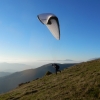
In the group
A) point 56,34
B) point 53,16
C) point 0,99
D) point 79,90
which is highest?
point 53,16

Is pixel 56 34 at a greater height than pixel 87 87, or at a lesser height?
greater

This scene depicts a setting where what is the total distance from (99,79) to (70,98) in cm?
550

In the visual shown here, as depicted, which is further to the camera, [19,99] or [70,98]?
[19,99]

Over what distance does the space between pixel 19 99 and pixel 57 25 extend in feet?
36.1

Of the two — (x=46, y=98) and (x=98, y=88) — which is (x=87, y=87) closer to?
(x=98, y=88)

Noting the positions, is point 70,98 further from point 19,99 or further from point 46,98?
point 19,99

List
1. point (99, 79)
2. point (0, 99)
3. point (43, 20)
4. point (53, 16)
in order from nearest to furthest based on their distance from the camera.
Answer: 1. point (99, 79)
2. point (53, 16)
3. point (43, 20)
4. point (0, 99)

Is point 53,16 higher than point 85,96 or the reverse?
higher

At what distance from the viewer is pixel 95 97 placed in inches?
588

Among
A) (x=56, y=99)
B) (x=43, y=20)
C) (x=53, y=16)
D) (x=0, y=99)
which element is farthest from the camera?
(x=0, y=99)

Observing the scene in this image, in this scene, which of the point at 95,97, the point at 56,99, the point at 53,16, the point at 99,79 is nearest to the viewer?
the point at 95,97

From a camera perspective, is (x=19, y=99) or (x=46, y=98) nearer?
A: (x=46, y=98)

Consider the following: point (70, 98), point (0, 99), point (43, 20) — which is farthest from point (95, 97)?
point (0, 99)

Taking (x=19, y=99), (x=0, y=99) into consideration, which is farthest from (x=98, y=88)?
(x=0, y=99)
